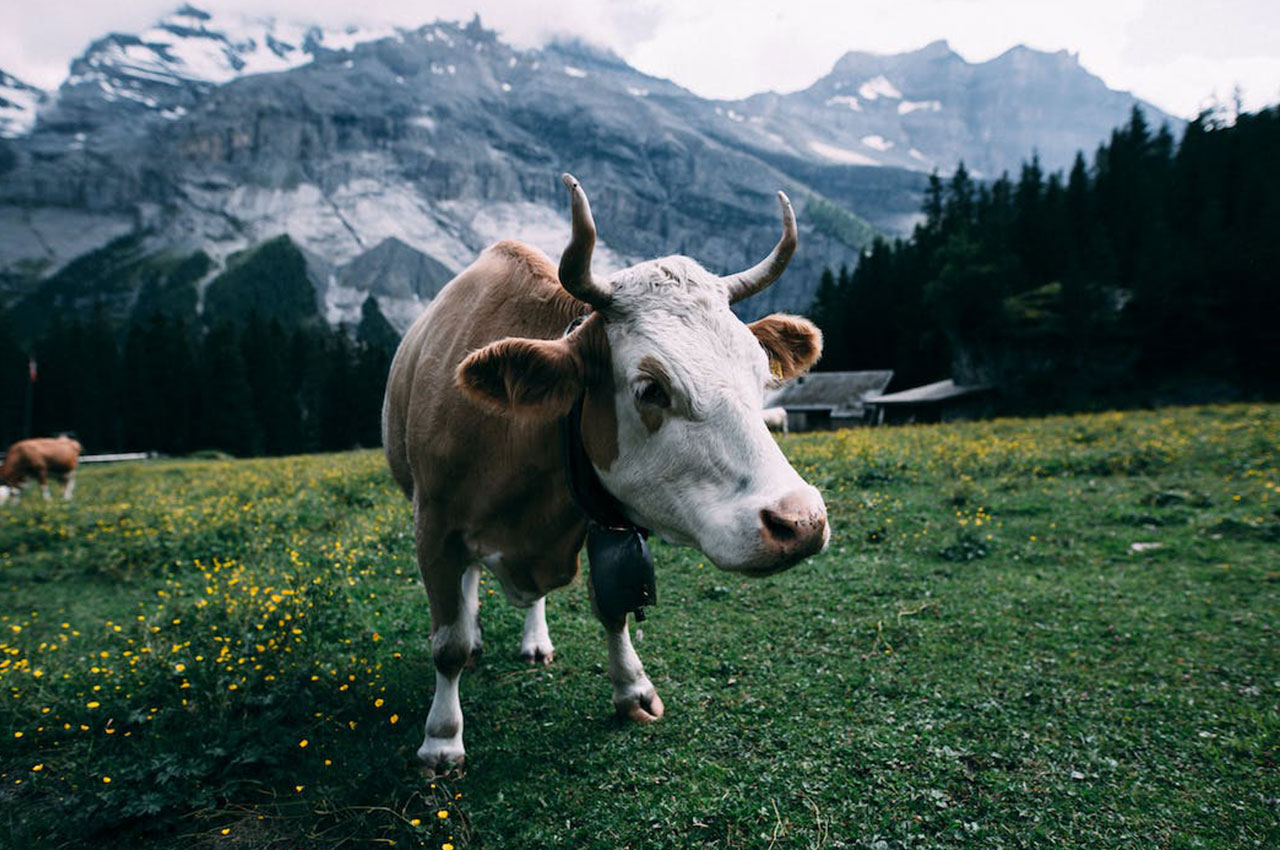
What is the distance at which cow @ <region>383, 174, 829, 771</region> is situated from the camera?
2.88 metres

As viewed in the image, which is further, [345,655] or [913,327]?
[913,327]

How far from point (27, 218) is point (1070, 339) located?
227332 mm

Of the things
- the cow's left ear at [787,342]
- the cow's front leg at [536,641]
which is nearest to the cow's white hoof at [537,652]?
the cow's front leg at [536,641]

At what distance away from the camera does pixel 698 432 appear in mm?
2943

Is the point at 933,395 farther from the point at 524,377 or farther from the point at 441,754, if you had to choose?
the point at 524,377

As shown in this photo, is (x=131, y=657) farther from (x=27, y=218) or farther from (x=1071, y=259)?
(x=27, y=218)

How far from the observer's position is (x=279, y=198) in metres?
199

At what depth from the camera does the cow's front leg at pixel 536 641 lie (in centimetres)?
552

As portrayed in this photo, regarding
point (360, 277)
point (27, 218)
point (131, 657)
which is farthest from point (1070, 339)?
point (27, 218)

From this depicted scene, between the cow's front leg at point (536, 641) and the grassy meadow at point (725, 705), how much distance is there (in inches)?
5.3

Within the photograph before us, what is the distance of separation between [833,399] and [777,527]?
5719 cm

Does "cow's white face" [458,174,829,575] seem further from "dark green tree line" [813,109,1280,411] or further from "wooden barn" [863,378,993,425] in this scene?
"wooden barn" [863,378,993,425]

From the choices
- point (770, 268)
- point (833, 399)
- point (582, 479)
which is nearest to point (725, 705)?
point (582, 479)

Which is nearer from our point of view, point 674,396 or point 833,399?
point 674,396
